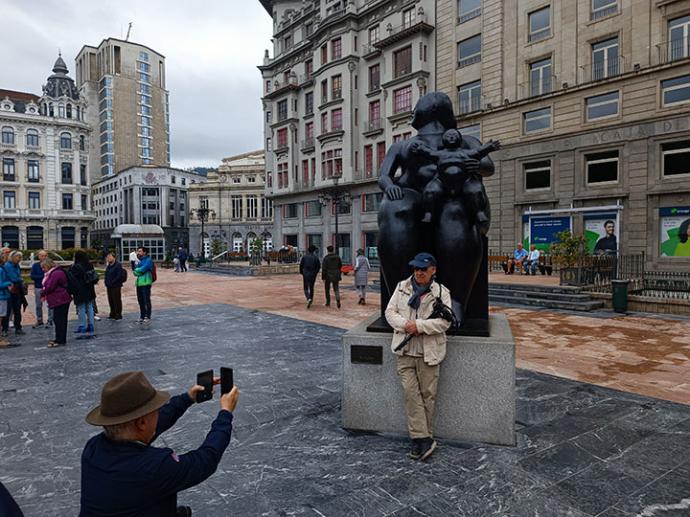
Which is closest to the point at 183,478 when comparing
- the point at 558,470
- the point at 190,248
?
the point at 558,470

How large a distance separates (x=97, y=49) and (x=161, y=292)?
276ft

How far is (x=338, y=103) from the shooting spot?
35.7 meters

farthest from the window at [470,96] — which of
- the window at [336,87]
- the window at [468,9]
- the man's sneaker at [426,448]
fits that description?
the man's sneaker at [426,448]

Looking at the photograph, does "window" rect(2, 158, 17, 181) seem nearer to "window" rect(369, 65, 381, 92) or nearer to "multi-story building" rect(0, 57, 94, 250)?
"multi-story building" rect(0, 57, 94, 250)

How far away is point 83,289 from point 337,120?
30.2 metres

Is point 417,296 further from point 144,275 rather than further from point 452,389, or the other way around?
point 144,275

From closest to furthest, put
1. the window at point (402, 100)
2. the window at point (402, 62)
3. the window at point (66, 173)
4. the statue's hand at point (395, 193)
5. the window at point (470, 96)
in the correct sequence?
the statue's hand at point (395, 193)
the window at point (470, 96)
the window at point (402, 62)
the window at point (402, 100)
the window at point (66, 173)

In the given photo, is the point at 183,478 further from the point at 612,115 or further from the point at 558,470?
the point at 612,115

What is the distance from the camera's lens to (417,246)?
4.25 meters

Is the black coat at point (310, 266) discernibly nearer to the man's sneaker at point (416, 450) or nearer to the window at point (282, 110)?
the man's sneaker at point (416, 450)

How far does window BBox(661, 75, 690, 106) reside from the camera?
18973mm

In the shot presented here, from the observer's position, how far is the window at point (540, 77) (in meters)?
23.4

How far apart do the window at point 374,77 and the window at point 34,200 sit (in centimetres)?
4680

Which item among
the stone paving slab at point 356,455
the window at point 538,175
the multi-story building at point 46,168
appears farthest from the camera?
the multi-story building at point 46,168
